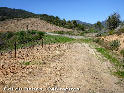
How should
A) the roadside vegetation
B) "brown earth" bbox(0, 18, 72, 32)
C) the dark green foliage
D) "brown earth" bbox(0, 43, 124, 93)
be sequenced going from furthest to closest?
"brown earth" bbox(0, 18, 72, 32) < the dark green foliage < the roadside vegetation < "brown earth" bbox(0, 43, 124, 93)

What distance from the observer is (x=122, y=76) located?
44.5ft

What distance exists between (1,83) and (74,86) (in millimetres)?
4152

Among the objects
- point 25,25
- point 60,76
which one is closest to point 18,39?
point 25,25

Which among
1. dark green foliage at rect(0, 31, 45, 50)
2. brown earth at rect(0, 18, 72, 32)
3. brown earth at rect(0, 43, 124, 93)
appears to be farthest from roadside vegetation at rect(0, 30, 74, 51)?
brown earth at rect(0, 18, 72, 32)

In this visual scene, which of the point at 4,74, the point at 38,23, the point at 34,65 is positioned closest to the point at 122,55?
the point at 34,65

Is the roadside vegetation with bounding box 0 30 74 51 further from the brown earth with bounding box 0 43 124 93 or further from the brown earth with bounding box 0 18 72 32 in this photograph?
the brown earth with bounding box 0 18 72 32

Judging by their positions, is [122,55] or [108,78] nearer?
[108,78]

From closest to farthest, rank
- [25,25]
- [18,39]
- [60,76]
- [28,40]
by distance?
1. [60,76]
2. [28,40]
3. [18,39]
4. [25,25]

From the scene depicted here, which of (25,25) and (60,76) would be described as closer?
(60,76)

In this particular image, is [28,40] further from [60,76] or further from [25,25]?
[25,25]

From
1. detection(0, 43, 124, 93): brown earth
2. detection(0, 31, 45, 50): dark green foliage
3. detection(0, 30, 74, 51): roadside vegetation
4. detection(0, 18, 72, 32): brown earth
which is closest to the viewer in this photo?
detection(0, 43, 124, 93): brown earth

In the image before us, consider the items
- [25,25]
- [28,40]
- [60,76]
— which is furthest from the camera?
[25,25]

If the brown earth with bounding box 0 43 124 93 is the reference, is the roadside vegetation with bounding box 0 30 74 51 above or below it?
above

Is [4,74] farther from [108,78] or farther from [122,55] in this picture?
[122,55]
